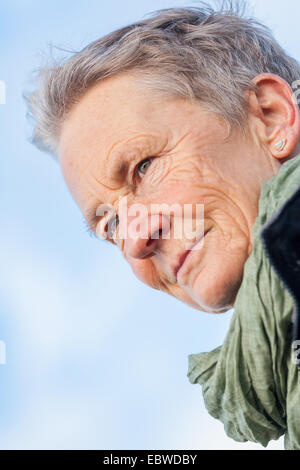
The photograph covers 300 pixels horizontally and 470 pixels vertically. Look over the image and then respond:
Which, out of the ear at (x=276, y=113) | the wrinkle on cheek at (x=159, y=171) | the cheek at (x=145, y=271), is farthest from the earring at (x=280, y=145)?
the cheek at (x=145, y=271)

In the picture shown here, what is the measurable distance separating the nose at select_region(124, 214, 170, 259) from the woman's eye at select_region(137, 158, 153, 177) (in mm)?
114

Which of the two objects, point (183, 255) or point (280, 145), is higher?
point (280, 145)

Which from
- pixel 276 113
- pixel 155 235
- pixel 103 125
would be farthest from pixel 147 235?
pixel 276 113

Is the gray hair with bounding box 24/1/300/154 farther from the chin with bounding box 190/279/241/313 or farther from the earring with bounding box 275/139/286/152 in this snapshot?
the chin with bounding box 190/279/241/313

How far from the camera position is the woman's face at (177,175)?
118cm

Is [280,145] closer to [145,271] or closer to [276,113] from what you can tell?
[276,113]

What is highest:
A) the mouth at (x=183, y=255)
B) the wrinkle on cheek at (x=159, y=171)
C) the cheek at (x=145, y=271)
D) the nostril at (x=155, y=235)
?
the wrinkle on cheek at (x=159, y=171)

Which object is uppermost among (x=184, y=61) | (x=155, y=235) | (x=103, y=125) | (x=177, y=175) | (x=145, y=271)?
(x=184, y=61)

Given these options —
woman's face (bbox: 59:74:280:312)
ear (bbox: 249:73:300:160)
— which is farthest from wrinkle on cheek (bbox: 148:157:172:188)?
ear (bbox: 249:73:300:160)

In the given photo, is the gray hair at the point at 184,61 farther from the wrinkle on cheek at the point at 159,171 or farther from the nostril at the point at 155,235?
the nostril at the point at 155,235

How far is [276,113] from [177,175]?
267 mm

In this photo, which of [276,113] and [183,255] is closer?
[183,255]

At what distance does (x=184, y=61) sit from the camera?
137 centimetres

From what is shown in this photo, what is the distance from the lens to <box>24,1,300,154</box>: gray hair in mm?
1313
